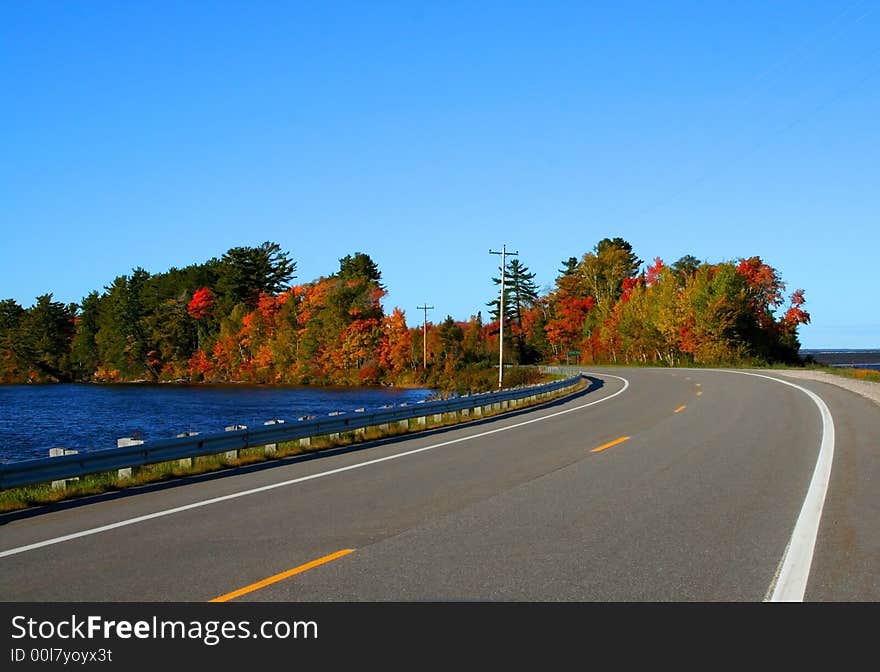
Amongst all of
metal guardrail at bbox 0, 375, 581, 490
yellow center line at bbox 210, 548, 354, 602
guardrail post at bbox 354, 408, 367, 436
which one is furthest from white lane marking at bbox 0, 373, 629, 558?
yellow center line at bbox 210, 548, 354, 602

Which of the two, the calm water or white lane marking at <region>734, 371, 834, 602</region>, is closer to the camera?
white lane marking at <region>734, 371, 834, 602</region>

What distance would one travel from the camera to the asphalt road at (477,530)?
6863 mm

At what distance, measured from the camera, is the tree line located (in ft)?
308

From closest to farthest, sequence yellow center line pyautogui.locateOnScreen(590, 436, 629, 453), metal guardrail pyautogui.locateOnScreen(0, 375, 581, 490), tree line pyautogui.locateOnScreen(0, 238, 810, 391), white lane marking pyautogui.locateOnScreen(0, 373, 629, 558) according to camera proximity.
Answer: white lane marking pyautogui.locateOnScreen(0, 373, 629, 558) → metal guardrail pyautogui.locateOnScreen(0, 375, 581, 490) → yellow center line pyautogui.locateOnScreen(590, 436, 629, 453) → tree line pyautogui.locateOnScreen(0, 238, 810, 391)

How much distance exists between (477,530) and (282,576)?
2.54 m

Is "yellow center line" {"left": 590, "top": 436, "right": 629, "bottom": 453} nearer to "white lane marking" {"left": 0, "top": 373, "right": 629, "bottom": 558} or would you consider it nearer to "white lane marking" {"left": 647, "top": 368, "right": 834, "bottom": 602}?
"white lane marking" {"left": 0, "top": 373, "right": 629, "bottom": 558}

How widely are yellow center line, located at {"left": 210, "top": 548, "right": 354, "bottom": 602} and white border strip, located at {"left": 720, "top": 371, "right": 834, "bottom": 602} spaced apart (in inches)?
147

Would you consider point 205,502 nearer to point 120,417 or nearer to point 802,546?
point 802,546

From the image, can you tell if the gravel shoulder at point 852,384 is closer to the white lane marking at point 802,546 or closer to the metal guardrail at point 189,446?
the metal guardrail at point 189,446

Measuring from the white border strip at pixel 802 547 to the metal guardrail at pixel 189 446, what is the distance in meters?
9.44

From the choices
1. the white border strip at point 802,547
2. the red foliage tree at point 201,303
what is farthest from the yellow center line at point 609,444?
the red foliage tree at point 201,303
